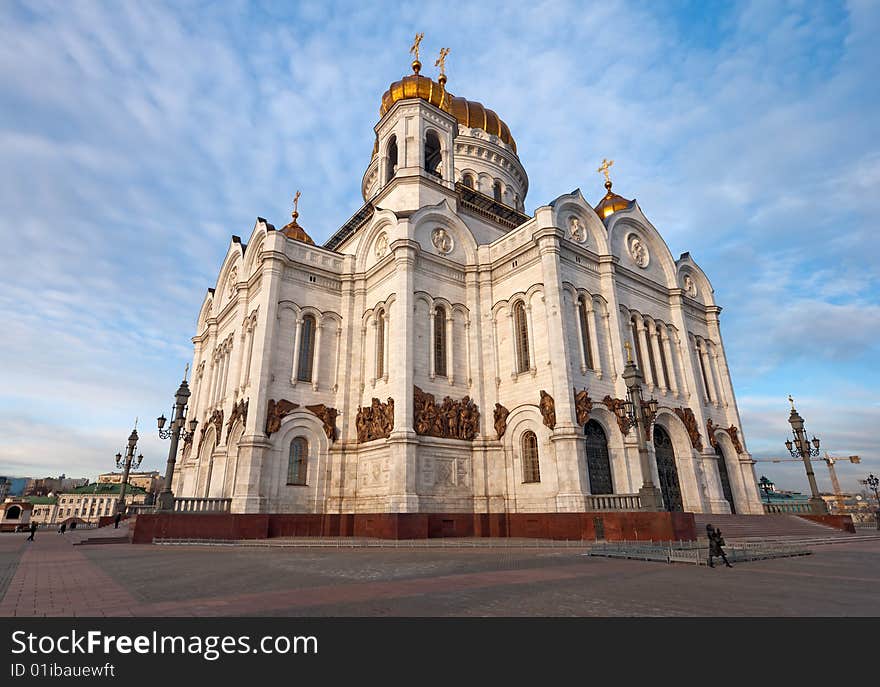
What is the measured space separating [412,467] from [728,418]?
18.9 metres

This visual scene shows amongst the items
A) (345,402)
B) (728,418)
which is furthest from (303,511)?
(728,418)

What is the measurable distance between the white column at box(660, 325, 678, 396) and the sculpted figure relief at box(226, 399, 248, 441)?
65.5 feet

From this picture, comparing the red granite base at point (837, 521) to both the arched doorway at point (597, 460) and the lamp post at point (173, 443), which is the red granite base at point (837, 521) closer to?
the arched doorway at point (597, 460)

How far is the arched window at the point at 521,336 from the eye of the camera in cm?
2181

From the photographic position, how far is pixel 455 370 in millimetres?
22641

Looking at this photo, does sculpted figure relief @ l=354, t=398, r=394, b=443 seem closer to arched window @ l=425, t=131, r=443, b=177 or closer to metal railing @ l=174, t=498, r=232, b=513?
metal railing @ l=174, t=498, r=232, b=513

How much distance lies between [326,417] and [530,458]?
892 cm

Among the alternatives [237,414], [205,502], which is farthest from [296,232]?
[205,502]

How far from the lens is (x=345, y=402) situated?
22750 mm

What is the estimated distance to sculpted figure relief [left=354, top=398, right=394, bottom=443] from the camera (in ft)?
67.2

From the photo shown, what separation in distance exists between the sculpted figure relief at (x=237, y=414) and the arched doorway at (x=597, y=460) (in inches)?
554

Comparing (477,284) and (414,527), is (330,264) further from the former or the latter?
(414,527)

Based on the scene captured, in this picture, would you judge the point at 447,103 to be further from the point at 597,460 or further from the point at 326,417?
the point at 597,460
